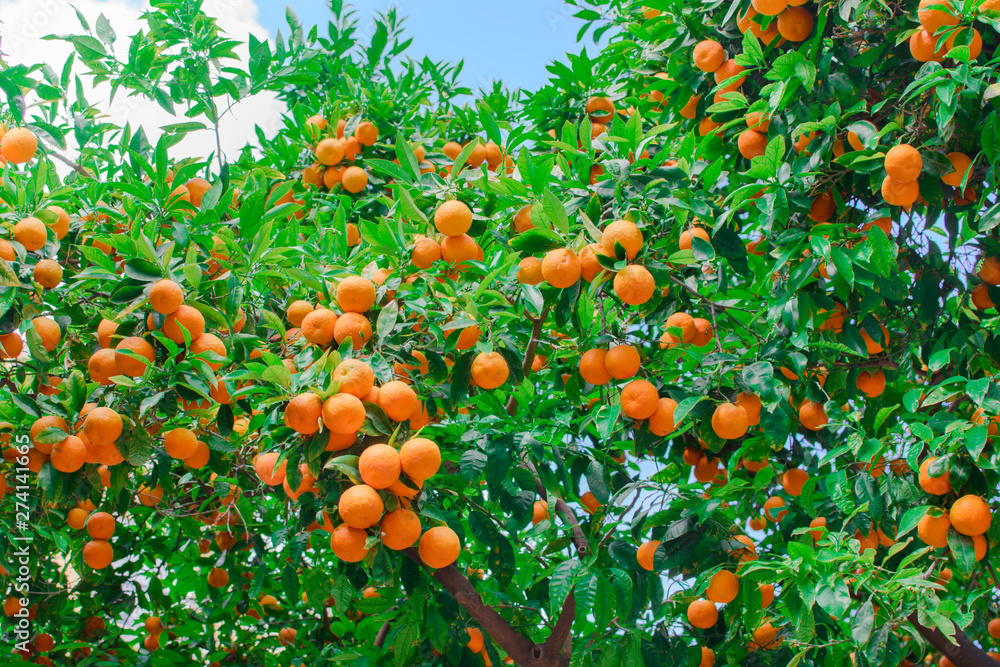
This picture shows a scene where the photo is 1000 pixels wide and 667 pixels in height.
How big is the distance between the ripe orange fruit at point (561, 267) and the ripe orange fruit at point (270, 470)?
0.83 metres

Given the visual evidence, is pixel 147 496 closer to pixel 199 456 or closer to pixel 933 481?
pixel 199 456

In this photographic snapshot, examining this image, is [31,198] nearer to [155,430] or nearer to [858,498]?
[155,430]

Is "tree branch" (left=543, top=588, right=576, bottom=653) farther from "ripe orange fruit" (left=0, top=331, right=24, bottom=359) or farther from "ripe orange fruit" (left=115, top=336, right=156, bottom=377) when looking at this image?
"ripe orange fruit" (left=0, top=331, right=24, bottom=359)

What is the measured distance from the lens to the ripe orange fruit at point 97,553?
261 cm

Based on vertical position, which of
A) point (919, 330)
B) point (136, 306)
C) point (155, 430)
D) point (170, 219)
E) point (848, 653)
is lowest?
point (848, 653)

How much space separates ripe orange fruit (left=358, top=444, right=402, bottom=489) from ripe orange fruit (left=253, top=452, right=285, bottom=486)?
1.32 feet

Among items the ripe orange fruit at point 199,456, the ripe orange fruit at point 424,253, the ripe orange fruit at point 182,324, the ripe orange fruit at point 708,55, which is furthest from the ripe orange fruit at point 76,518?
the ripe orange fruit at point 708,55

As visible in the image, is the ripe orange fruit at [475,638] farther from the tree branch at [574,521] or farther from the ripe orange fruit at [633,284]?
the ripe orange fruit at [633,284]

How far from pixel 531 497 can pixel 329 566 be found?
1351mm

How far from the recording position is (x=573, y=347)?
236cm

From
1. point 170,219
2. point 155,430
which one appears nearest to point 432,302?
point 155,430

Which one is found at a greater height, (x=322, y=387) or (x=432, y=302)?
(x=432, y=302)

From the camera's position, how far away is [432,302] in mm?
1971

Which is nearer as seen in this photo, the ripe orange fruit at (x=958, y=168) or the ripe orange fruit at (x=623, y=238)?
the ripe orange fruit at (x=623, y=238)
